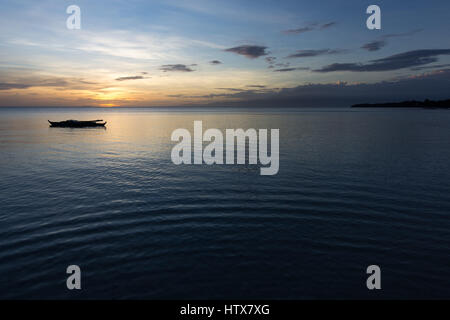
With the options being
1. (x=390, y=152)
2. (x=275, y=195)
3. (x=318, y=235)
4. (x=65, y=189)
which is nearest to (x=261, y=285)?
(x=318, y=235)

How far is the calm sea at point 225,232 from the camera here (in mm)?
13266

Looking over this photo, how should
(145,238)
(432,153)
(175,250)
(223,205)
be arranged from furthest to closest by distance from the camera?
(432,153)
(223,205)
(145,238)
(175,250)

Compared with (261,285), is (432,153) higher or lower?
higher

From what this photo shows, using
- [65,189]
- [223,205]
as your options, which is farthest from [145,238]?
[65,189]

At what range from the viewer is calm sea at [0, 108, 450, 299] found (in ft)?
43.5

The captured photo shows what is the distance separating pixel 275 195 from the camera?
26188 millimetres

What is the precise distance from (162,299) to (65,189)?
20.9 meters

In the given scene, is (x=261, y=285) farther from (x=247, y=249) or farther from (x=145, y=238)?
(x=145, y=238)

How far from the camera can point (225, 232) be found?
18.6m

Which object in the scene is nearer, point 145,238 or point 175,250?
point 175,250
